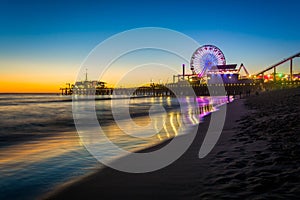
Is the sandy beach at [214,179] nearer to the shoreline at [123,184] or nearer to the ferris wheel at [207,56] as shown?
the shoreline at [123,184]

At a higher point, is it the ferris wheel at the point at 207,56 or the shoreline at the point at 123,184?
the ferris wheel at the point at 207,56

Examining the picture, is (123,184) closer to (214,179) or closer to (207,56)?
(214,179)

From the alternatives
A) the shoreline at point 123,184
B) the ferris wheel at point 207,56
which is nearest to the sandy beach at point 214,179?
the shoreline at point 123,184

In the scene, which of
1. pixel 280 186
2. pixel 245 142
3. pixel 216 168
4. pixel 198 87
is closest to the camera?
pixel 280 186

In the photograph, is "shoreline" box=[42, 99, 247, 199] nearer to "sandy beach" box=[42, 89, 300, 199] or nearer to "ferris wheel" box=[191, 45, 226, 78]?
"sandy beach" box=[42, 89, 300, 199]

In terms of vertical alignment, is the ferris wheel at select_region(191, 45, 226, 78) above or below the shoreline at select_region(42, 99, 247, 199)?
above

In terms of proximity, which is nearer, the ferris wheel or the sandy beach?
the sandy beach

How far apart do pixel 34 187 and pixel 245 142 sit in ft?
18.1

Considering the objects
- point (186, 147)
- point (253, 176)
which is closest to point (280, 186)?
point (253, 176)

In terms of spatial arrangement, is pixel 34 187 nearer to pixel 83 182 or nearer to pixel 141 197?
pixel 83 182

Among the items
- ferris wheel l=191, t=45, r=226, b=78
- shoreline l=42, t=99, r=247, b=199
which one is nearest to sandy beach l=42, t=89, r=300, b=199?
shoreline l=42, t=99, r=247, b=199

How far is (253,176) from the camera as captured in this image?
438cm

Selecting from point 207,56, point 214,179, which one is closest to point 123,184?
point 214,179

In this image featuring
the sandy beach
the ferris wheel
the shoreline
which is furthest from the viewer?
the ferris wheel
